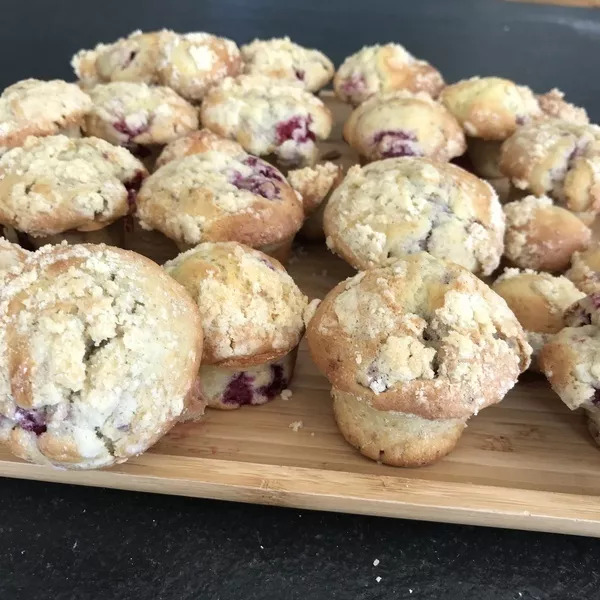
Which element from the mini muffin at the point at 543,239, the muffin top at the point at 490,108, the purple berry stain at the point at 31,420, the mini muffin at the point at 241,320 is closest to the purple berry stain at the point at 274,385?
the mini muffin at the point at 241,320

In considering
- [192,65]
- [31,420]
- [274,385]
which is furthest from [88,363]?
[192,65]

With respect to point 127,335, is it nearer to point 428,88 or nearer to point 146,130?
point 146,130

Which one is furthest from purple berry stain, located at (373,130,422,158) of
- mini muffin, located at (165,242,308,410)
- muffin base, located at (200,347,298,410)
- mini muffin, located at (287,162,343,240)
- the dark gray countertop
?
the dark gray countertop

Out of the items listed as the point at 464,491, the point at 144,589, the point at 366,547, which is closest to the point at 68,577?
the point at 144,589

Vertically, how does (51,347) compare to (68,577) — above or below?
above

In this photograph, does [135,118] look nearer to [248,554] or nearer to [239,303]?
[239,303]

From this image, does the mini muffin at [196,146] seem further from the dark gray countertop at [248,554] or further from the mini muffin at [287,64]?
the dark gray countertop at [248,554]

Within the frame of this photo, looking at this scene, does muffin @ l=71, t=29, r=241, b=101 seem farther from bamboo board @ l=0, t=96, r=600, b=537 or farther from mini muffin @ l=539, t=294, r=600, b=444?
mini muffin @ l=539, t=294, r=600, b=444
